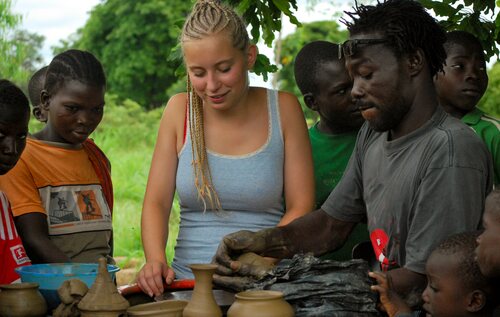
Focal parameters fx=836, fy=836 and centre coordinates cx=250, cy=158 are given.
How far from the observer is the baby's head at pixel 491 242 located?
2.42 metres

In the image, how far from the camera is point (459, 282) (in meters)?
2.56

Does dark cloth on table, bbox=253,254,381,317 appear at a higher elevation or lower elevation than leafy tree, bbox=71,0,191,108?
lower

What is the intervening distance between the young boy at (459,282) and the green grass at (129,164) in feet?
17.3

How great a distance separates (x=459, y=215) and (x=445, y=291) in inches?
9.6

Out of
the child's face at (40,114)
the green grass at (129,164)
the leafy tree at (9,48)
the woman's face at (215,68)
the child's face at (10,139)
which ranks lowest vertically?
the green grass at (129,164)

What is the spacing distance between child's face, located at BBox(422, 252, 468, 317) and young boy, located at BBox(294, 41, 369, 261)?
1.38m

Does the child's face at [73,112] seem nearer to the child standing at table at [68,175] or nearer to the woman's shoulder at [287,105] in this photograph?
the child standing at table at [68,175]

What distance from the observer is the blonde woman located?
3.41m

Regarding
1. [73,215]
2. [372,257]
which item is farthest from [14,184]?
[372,257]

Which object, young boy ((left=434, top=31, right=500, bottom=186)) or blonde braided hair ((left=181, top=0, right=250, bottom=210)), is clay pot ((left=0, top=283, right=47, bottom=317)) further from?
young boy ((left=434, top=31, right=500, bottom=186))

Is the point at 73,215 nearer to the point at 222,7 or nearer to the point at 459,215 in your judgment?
the point at 222,7

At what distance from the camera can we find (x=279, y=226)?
324 centimetres

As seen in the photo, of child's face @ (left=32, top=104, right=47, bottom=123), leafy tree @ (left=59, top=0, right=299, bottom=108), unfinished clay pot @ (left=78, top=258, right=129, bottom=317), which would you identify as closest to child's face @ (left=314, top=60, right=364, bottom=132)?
child's face @ (left=32, top=104, right=47, bottom=123)

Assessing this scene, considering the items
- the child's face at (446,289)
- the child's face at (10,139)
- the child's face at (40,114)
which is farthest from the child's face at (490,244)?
the child's face at (40,114)
